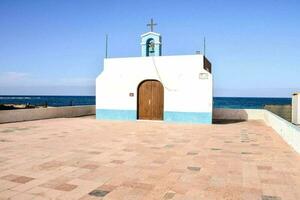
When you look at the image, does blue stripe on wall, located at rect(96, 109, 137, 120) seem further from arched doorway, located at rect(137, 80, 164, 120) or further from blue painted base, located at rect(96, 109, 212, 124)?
arched doorway, located at rect(137, 80, 164, 120)

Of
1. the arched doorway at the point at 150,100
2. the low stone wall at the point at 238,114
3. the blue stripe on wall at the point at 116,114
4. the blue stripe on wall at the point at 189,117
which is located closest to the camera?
the blue stripe on wall at the point at 189,117

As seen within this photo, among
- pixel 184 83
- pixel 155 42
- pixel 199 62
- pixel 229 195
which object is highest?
pixel 155 42

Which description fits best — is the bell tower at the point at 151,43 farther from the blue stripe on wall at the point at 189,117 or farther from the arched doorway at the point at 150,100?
the blue stripe on wall at the point at 189,117

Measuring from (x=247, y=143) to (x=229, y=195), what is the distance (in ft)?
17.3

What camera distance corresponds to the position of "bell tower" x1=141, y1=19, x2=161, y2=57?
1683cm

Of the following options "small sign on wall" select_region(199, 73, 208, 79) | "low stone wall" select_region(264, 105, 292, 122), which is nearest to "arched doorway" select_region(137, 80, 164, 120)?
"small sign on wall" select_region(199, 73, 208, 79)

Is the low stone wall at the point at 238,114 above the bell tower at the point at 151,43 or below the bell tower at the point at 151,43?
below

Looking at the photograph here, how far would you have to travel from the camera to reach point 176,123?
1541 cm

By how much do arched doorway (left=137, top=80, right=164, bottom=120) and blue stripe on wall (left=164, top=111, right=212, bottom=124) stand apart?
1.99 feet

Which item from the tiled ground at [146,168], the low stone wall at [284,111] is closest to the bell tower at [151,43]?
the tiled ground at [146,168]

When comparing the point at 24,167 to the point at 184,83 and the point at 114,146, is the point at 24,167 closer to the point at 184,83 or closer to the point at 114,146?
the point at 114,146

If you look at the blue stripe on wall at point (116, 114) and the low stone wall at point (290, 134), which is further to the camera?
the blue stripe on wall at point (116, 114)

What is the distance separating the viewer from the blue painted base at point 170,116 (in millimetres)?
15383

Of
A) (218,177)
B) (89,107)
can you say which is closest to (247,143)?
(218,177)
